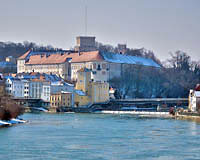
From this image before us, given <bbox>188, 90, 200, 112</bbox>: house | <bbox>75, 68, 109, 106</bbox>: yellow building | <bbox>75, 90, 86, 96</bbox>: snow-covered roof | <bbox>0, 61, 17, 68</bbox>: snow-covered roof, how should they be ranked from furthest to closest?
<bbox>0, 61, 17, 68</bbox>: snow-covered roof
<bbox>75, 90, 86, 96</bbox>: snow-covered roof
<bbox>75, 68, 109, 106</bbox>: yellow building
<bbox>188, 90, 200, 112</bbox>: house

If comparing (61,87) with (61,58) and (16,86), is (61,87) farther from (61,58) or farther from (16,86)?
(61,58)

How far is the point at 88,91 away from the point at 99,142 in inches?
1504

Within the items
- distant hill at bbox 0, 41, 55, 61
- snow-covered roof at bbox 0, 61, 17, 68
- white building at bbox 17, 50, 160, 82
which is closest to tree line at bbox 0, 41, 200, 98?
white building at bbox 17, 50, 160, 82

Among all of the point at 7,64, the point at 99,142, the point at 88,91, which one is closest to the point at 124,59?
the point at 7,64

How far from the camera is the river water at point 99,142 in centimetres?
2753

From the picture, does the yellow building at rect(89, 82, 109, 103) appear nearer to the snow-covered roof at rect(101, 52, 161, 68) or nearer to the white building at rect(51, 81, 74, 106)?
the white building at rect(51, 81, 74, 106)

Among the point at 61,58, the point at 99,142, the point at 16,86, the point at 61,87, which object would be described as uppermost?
the point at 61,58

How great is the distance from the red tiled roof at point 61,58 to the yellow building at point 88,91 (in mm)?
13610

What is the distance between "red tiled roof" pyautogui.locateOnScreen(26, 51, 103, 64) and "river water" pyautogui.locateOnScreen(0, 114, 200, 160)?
4461cm

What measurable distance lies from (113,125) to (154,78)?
43.1 metres

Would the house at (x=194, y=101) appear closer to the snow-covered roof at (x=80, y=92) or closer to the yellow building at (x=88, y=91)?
the yellow building at (x=88, y=91)

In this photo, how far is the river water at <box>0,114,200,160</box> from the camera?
2753 centimetres

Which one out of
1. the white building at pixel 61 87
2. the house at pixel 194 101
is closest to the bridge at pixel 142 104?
the white building at pixel 61 87

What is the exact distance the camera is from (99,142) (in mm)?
31703
